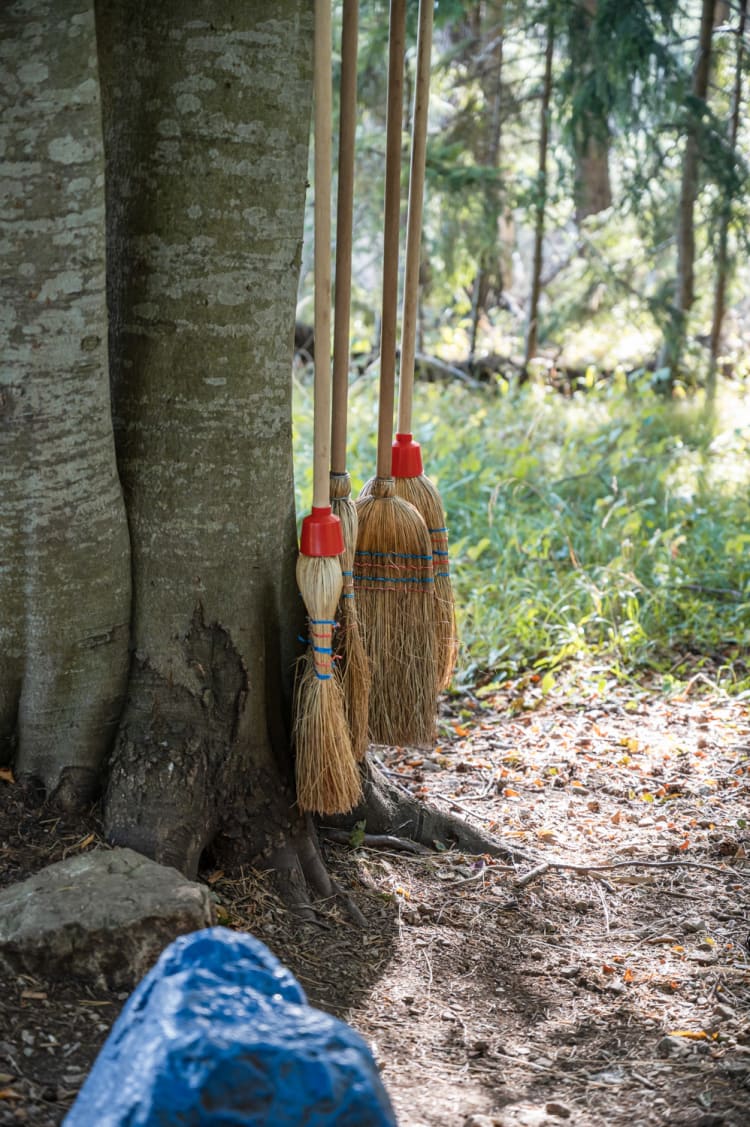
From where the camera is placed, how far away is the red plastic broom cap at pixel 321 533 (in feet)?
7.64

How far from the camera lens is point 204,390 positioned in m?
2.27

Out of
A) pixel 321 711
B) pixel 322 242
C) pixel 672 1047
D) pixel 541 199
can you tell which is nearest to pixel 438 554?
pixel 321 711

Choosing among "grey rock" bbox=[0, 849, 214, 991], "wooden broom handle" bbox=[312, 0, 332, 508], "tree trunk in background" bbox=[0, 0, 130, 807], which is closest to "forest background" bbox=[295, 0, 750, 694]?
"wooden broom handle" bbox=[312, 0, 332, 508]

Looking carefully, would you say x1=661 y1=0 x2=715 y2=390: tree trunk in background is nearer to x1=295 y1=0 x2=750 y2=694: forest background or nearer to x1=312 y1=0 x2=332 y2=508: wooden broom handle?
x1=295 y1=0 x2=750 y2=694: forest background

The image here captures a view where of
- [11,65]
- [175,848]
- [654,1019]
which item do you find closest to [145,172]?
[11,65]

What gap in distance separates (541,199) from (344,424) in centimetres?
561

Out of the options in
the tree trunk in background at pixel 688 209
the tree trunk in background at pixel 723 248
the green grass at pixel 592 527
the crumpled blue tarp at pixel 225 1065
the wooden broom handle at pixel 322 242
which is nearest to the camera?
the crumpled blue tarp at pixel 225 1065

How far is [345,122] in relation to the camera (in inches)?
87.5

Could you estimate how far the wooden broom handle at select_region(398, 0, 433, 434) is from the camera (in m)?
2.50

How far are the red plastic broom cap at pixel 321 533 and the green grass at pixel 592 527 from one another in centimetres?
188

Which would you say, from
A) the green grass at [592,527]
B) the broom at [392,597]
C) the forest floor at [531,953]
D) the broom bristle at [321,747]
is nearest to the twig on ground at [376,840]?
the forest floor at [531,953]

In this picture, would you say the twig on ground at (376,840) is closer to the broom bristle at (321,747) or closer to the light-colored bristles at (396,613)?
the light-colored bristles at (396,613)

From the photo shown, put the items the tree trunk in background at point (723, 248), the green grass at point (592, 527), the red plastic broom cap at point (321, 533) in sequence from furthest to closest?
1. the tree trunk in background at point (723, 248)
2. the green grass at point (592, 527)
3. the red plastic broom cap at point (321, 533)

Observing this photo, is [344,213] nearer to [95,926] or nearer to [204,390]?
[204,390]
